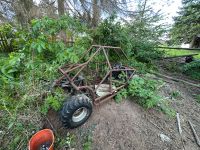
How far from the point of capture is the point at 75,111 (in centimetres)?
226

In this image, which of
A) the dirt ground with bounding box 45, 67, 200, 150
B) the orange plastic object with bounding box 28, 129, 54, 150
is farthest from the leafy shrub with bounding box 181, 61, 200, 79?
the orange plastic object with bounding box 28, 129, 54, 150

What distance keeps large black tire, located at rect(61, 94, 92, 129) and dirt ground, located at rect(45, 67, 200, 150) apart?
5.7 inches

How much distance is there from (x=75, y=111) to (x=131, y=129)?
3.36ft

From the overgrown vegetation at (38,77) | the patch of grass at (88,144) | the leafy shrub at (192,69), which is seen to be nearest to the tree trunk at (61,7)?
the overgrown vegetation at (38,77)

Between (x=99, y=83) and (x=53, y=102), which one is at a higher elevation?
(x=99, y=83)

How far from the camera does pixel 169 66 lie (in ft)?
19.7

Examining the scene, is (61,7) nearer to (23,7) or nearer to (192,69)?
(23,7)

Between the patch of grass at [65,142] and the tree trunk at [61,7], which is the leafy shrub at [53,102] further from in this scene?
the tree trunk at [61,7]

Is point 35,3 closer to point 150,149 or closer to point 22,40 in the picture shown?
point 22,40

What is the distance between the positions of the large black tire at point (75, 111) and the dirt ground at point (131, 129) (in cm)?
14

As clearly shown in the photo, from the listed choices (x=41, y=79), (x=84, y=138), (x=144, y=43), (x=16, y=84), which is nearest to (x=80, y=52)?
(x=41, y=79)

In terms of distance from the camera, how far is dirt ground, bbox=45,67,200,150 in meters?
2.33

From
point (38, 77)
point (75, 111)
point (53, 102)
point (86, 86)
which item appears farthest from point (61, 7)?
point (75, 111)

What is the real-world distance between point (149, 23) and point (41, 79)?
6126 millimetres
